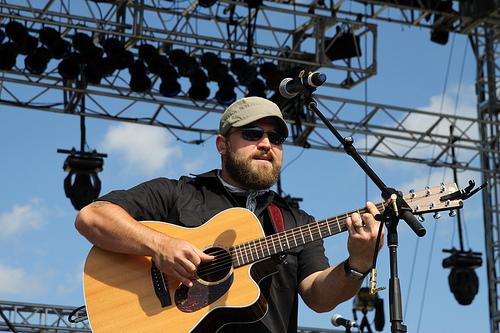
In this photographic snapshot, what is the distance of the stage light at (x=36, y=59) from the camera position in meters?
14.2

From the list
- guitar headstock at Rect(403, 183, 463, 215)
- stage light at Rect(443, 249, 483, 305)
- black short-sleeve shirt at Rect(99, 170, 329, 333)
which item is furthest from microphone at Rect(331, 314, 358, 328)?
stage light at Rect(443, 249, 483, 305)

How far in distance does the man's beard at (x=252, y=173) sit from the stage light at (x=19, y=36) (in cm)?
983

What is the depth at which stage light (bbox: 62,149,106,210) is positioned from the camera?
14.6 metres

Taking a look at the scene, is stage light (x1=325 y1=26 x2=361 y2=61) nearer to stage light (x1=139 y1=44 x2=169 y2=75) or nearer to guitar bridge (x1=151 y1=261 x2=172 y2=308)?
stage light (x1=139 y1=44 x2=169 y2=75)

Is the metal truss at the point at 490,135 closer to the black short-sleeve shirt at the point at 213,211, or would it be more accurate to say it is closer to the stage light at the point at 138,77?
the stage light at the point at 138,77

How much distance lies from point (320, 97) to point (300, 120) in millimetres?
697

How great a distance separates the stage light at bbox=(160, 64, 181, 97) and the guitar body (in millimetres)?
10312

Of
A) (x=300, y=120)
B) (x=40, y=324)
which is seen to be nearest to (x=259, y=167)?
(x=40, y=324)

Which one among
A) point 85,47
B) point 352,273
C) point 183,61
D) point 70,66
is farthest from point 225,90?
point 352,273

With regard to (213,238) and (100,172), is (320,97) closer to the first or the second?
(100,172)

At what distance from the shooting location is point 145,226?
472cm

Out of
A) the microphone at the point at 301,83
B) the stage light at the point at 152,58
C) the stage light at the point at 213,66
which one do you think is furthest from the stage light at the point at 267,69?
the microphone at the point at 301,83

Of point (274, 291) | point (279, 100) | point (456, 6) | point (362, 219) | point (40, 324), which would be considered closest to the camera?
point (362, 219)

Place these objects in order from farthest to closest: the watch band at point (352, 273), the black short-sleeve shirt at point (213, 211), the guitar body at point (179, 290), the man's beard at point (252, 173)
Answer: the man's beard at point (252, 173) < the black short-sleeve shirt at point (213, 211) < the guitar body at point (179, 290) < the watch band at point (352, 273)
